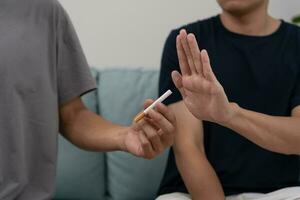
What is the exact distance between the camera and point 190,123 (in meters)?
1.32

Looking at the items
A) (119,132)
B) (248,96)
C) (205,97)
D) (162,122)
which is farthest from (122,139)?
(248,96)

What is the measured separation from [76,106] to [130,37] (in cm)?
74

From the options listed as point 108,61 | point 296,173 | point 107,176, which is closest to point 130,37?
point 108,61

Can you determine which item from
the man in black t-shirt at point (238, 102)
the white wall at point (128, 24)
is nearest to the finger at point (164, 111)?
the man in black t-shirt at point (238, 102)

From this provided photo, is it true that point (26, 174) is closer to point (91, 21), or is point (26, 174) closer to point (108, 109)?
point (108, 109)

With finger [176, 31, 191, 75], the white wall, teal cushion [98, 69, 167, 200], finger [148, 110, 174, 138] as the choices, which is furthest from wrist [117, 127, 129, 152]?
the white wall

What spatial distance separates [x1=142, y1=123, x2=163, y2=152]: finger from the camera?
98 centimetres

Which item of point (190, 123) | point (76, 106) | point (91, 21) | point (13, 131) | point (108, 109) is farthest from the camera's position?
point (91, 21)

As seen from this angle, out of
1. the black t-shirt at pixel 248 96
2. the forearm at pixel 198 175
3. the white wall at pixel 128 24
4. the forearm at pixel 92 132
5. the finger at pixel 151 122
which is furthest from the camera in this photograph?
the white wall at pixel 128 24

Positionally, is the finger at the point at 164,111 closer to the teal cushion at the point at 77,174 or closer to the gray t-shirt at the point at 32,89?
the gray t-shirt at the point at 32,89

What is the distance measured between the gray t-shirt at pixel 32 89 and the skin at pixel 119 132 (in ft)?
0.23

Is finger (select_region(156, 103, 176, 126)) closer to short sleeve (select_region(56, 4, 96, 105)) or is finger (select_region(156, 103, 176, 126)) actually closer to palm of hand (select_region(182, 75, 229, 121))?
palm of hand (select_region(182, 75, 229, 121))

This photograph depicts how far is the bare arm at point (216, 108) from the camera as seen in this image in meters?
0.89

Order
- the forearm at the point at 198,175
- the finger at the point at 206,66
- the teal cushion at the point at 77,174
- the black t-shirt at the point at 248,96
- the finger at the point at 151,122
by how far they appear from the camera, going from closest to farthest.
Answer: the finger at the point at 206,66
the finger at the point at 151,122
the forearm at the point at 198,175
the black t-shirt at the point at 248,96
the teal cushion at the point at 77,174
